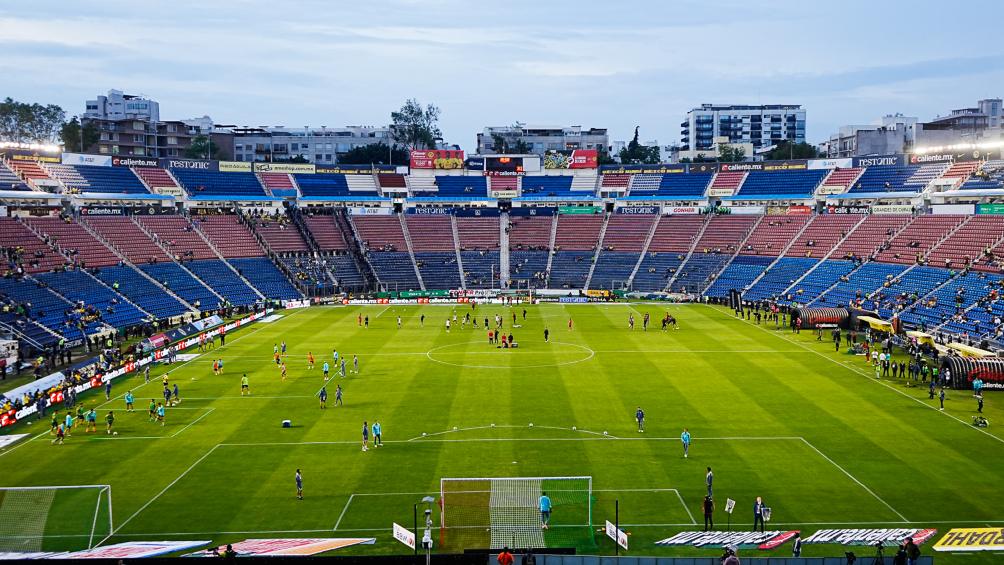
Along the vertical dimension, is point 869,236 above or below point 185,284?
above

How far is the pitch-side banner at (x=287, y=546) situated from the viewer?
77.7ft

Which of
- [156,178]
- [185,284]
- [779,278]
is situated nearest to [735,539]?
[779,278]

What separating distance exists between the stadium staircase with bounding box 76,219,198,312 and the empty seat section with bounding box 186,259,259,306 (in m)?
5.79

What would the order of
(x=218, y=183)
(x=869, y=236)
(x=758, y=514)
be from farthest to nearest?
(x=218, y=183), (x=869, y=236), (x=758, y=514)

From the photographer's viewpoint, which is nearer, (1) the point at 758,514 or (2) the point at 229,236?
(1) the point at 758,514

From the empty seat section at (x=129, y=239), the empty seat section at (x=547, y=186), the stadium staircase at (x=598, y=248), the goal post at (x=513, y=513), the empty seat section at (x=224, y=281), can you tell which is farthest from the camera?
the empty seat section at (x=547, y=186)

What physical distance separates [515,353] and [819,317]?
90.2 ft

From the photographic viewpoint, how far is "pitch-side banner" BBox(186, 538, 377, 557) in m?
23.7

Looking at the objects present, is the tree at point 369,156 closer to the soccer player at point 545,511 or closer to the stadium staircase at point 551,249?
the stadium staircase at point 551,249

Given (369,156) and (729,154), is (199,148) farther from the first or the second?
(729,154)

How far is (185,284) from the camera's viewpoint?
282 ft

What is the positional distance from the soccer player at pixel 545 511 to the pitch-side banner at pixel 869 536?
26.3 feet

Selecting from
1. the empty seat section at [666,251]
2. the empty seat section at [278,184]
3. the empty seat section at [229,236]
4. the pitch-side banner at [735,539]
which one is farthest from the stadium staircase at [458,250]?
the pitch-side banner at [735,539]

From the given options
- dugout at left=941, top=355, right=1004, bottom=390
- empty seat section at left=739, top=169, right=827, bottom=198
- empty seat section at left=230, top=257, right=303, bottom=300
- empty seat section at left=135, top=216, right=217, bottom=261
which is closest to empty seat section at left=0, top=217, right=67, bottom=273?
empty seat section at left=135, top=216, right=217, bottom=261
